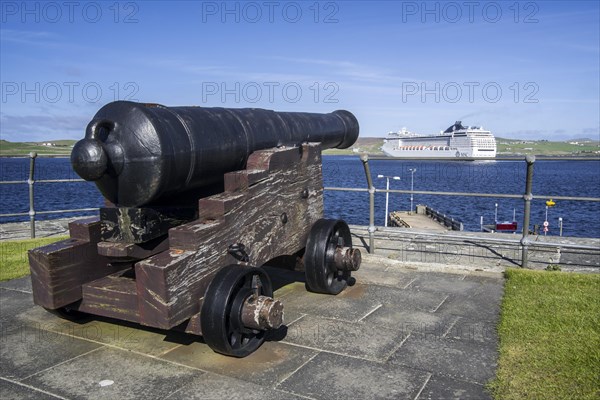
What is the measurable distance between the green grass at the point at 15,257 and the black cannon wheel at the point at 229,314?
10.4ft

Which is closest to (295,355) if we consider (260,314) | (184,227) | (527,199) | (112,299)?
(260,314)

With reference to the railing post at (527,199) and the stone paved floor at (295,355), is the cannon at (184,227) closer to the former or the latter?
the stone paved floor at (295,355)

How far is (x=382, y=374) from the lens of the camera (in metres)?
3.02

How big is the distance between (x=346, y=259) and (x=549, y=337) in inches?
64.4

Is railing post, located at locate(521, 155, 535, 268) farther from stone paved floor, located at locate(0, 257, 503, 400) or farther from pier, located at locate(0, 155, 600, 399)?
stone paved floor, located at locate(0, 257, 503, 400)

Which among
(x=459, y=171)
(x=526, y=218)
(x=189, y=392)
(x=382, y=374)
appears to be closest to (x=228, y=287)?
(x=189, y=392)

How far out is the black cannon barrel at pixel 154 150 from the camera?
305cm

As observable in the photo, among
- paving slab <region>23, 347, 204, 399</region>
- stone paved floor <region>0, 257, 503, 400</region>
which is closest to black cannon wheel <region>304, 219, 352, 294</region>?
stone paved floor <region>0, 257, 503, 400</region>

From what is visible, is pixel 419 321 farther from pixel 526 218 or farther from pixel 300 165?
pixel 526 218

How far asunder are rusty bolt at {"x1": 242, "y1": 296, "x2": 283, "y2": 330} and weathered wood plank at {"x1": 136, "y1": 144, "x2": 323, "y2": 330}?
301mm

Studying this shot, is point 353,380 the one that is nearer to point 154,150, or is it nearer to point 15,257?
point 154,150

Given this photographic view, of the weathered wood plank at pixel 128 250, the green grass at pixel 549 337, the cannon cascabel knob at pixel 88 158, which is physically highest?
the cannon cascabel knob at pixel 88 158

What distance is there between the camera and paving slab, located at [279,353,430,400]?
9.12 ft

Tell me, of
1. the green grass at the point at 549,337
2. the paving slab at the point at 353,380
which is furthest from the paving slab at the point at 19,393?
the green grass at the point at 549,337
